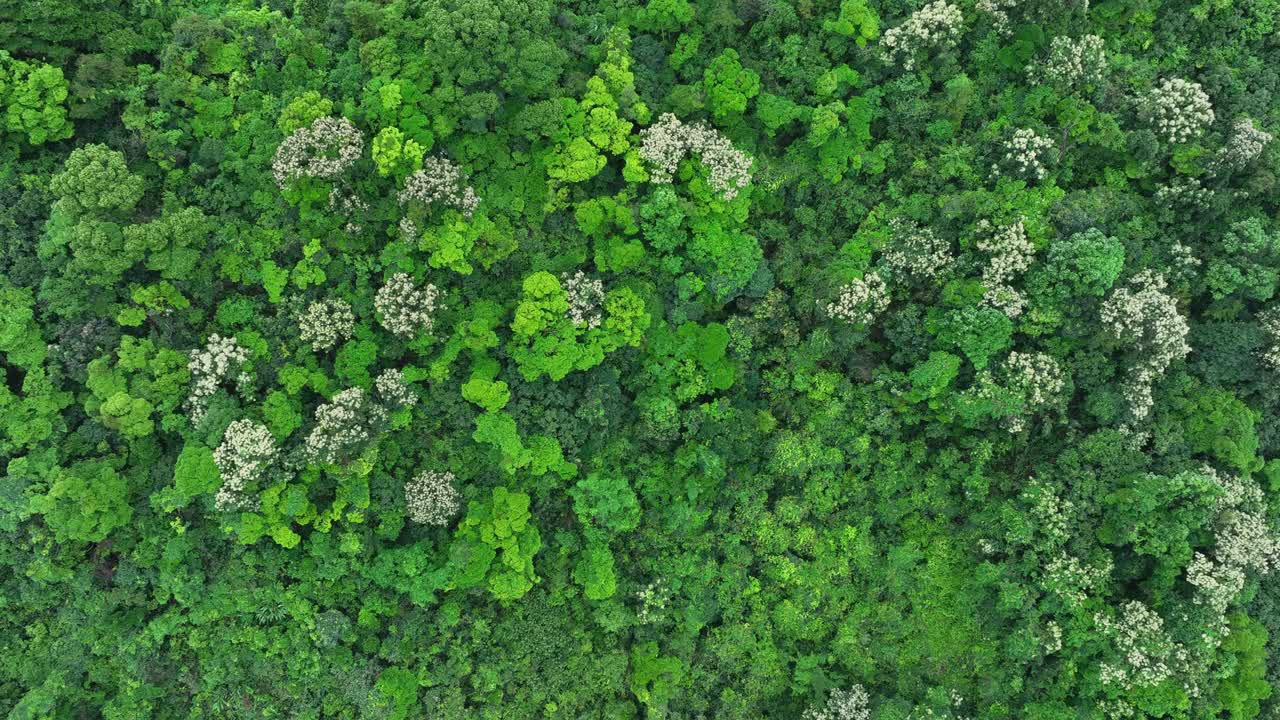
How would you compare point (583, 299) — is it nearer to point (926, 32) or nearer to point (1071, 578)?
point (926, 32)

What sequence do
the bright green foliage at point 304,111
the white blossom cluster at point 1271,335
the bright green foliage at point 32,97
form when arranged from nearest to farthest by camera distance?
1. the bright green foliage at point 32,97
2. the bright green foliage at point 304,111
3. the white blossom cluster at point 1271,335

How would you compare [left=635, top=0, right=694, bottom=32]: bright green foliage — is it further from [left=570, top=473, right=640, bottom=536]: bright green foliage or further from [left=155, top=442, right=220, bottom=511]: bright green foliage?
[left=155, top=442, right=220, bottom=511]: bright green foliage

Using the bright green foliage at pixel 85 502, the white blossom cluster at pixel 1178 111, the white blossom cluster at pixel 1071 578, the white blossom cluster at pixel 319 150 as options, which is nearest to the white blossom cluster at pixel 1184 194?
the white blossom cluster at pixel 1178 111

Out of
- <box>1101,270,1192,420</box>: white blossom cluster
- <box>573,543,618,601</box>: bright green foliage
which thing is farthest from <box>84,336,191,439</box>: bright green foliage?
<box>1101,270,1192,420</box>: white blossom cluster

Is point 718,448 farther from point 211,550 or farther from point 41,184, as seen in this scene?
point 41,184

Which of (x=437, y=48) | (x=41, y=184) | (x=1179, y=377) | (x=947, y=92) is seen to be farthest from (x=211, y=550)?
(x=1179, y=377)

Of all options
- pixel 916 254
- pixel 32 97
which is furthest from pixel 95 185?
pixel 916 254

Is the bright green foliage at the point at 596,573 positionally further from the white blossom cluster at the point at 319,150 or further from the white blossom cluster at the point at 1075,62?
the white blossom cluster at the point at 1075,62
